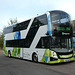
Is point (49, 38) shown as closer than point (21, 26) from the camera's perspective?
Yes

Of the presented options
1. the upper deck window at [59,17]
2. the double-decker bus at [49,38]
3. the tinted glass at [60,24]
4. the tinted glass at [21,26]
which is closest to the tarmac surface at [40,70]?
the double-decker bus at [49,38]

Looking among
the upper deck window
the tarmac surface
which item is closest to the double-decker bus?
the upper deck window

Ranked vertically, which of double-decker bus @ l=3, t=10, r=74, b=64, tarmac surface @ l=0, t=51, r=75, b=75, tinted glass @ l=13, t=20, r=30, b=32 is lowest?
tarmac surface @ l=0, t=51, r=75, b=75

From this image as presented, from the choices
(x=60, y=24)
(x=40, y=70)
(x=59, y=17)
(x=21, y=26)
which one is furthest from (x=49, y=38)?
(x=21, y=26)

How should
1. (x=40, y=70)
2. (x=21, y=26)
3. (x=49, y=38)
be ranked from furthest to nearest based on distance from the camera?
(x=21, y=26), (x=49, y=38), (x=40, y=70)

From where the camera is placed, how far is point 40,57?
10.1 m

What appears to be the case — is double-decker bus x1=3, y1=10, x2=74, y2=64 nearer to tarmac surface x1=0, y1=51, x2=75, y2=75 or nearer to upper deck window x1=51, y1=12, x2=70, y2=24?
upper deck window x1=51, y1=12, x2=70, y2=24

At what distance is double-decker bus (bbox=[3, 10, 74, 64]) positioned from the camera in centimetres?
903

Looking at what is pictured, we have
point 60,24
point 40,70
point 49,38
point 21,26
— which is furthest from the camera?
point 21,26

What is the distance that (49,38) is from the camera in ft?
29.9

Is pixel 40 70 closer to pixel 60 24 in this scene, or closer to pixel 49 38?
pixel 49 38

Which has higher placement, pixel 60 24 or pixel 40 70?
pixel 60 24

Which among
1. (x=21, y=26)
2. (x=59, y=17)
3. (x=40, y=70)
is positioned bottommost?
(x=40, y=70)

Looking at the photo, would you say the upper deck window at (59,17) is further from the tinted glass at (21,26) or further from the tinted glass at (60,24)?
the tinted glass at (21,26)
